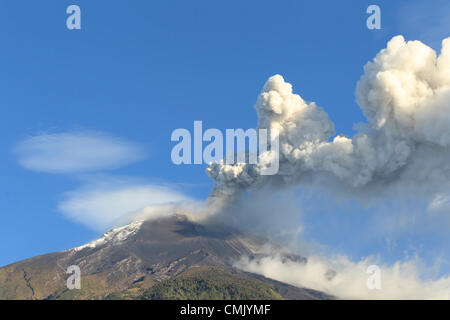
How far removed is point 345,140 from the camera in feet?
426

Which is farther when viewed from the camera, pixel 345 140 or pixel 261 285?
pixel 261 285
